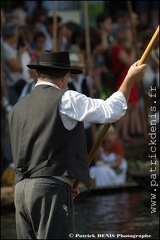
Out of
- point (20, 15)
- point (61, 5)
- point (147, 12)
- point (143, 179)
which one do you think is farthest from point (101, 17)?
point (143, 179)

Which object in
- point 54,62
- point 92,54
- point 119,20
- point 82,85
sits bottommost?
point 82,85

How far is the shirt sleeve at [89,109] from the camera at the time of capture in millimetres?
6152

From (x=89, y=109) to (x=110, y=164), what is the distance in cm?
718

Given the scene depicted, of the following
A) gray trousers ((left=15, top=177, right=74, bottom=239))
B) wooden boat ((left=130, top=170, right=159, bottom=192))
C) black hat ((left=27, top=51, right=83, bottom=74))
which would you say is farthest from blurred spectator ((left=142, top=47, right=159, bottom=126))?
gray trousers ((left=15, top=177, right=74, bottom=239))

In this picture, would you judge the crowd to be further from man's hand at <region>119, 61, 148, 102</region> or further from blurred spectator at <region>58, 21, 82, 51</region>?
man's hand at <region>119, 61, 148, 102</region>

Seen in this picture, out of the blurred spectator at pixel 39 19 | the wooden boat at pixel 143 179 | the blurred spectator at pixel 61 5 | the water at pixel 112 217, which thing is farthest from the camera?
the blurred spectator at pixel 61 5

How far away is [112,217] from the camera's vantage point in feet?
36.2

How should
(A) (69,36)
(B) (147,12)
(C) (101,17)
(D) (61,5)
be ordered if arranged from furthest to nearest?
1. (B) (147,12)
2. (D) (61,5)
3. (C) (101,17)
4. (A) (69,36)

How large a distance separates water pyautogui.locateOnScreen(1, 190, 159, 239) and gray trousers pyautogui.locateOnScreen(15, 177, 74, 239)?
3.15 meters

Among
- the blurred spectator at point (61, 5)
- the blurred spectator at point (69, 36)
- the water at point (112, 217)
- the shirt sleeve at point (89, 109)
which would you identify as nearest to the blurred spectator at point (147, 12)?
the blurred spectator at point (61, 5)

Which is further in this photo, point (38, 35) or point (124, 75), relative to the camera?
point (124, 75)

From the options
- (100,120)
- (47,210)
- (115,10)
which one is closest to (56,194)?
Answer: (47,210)

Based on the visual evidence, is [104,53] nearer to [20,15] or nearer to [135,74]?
[20,15]

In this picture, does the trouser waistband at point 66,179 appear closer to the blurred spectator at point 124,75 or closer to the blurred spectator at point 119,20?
the blurred spectator at point 124,75
